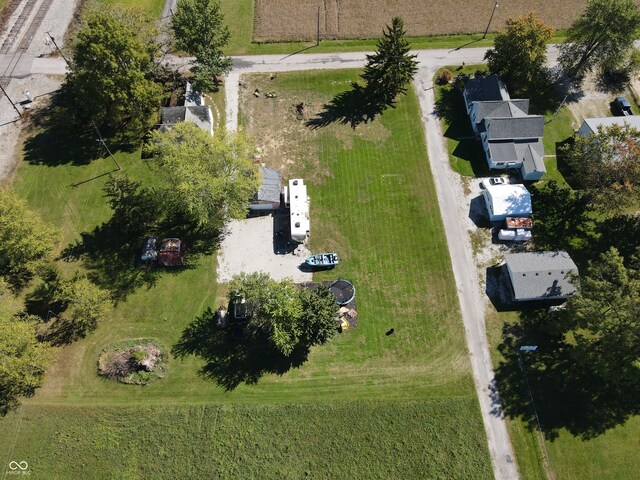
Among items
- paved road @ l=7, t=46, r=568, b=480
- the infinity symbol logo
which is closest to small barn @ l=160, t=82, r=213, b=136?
paved road @ l=7, t=46, r=568, b=480

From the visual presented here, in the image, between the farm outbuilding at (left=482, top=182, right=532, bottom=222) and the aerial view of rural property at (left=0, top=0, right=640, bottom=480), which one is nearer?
the aerial view of rural property at (left=0, top=0, right=640, bottom=480)

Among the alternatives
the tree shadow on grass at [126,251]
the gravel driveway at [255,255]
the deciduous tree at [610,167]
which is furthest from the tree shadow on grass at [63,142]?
the deciduous tree at [610,167]

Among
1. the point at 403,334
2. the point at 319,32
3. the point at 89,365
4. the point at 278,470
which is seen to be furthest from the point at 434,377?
the point at 319,32

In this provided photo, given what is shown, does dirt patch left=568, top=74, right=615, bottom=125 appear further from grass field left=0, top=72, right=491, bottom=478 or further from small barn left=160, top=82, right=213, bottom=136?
small barn left=160, top=82, right=213, bottom=136

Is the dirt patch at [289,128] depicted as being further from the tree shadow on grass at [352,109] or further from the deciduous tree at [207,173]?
the deciduous tree at [207,173]

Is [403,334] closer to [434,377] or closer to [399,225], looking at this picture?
[434,377]

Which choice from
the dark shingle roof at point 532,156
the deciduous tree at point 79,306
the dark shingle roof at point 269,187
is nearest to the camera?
the deciduous tree at point 79,306
